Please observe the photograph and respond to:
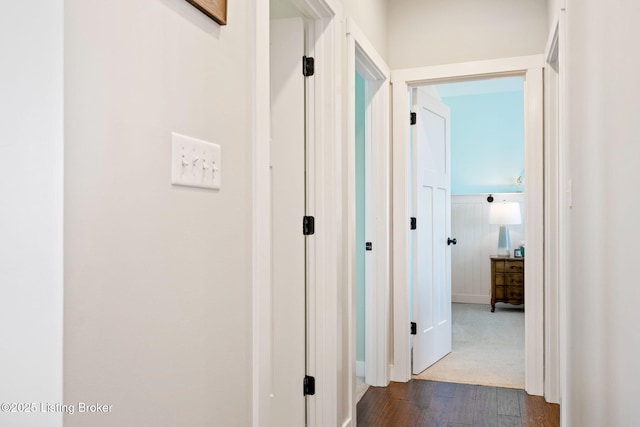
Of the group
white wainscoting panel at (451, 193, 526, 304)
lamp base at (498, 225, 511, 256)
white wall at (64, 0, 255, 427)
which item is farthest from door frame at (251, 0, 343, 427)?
white wainscoting panel at (451, 193, 526, 304)

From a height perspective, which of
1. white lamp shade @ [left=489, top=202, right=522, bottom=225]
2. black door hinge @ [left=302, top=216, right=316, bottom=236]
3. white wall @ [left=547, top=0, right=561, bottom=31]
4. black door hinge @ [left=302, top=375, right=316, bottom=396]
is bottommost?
black door hinge @ [left=302, top=375, right=316, bottom=396]

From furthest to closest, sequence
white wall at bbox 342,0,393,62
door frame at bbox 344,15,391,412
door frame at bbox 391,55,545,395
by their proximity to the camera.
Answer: door frame at bbox 344,15,391,412 → door frame at bbox 391,55,545,395 → white wall at bbox 342,0,393,62

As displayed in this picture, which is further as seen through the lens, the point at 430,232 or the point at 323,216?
the point at 430,232

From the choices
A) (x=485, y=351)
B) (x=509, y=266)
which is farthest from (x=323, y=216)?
(x=509, y=266)

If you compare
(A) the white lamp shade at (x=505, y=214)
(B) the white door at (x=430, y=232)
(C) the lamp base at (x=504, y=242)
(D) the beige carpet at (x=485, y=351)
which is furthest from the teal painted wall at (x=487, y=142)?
(B) the white door at (x=430, y=232)

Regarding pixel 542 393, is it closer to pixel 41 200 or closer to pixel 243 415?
pixel 243 415

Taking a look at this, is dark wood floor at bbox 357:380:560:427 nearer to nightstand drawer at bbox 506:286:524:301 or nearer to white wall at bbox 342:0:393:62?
white wall at bbox 342:0:393:62

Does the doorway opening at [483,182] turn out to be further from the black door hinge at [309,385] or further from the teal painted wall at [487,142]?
the black door hinge at [309,385]

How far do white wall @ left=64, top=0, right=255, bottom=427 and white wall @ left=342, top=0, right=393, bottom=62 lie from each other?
133cm

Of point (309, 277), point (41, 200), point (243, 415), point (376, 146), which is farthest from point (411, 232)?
point (41, 200)

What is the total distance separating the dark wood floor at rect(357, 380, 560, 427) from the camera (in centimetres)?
262

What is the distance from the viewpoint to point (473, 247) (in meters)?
6.21

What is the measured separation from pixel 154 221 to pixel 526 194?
104 inches

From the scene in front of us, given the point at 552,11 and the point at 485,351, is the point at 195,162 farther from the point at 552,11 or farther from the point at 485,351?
the point at 485,351
